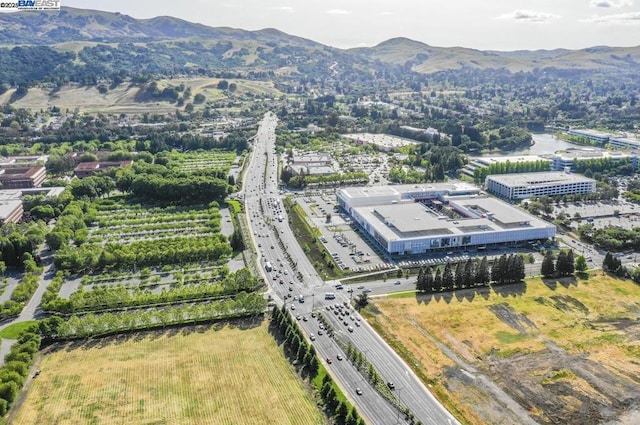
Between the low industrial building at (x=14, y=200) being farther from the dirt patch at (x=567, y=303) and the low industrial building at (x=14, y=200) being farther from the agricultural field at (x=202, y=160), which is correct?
the dirt patch at (x=567, y=303)

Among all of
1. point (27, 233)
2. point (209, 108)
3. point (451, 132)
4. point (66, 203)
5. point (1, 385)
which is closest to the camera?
point (1, 385)

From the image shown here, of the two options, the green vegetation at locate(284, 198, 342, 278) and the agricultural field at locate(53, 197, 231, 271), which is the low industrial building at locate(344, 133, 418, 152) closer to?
the green vegetation at locate(284, 198, 342, 278)

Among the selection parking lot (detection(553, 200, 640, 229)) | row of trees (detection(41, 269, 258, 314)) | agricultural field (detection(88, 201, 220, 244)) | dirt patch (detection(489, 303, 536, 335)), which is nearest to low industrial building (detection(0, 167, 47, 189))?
agricultural field (detection(88, 201, 220, 244))

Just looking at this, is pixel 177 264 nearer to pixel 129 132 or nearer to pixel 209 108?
pixel 129 132

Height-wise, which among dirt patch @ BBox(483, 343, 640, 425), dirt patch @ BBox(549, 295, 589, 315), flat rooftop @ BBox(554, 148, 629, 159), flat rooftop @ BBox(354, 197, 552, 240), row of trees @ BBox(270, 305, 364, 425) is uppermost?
flat rooftop @ BBox(554, 148, 629, 159)

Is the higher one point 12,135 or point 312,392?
point 12,135

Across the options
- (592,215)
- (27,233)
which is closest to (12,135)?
(27,233)
